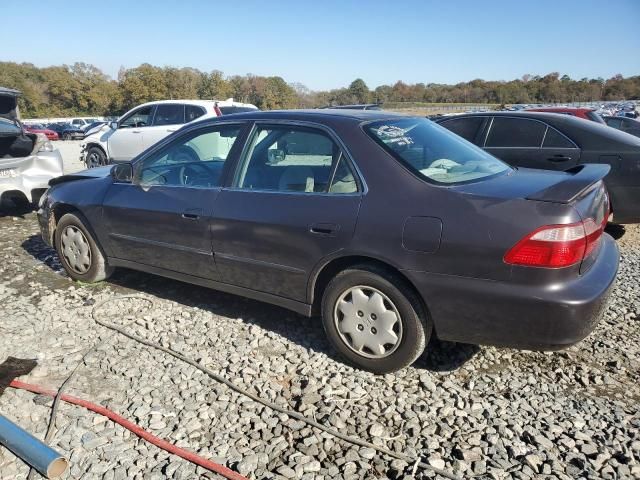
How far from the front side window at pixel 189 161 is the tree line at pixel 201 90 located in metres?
67.0

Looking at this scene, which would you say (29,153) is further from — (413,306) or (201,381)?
(413,306)

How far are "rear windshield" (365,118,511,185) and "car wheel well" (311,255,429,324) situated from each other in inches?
22.7

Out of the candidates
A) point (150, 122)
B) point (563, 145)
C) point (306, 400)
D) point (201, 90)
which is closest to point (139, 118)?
point (150, 122)

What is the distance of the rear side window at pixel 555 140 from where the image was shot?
5.50m

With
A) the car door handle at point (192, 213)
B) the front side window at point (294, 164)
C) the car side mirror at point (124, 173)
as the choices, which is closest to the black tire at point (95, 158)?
the car side mirror at point (124, 173)

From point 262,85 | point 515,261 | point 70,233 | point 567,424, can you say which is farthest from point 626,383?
point 262,85

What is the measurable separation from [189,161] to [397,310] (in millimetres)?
2401

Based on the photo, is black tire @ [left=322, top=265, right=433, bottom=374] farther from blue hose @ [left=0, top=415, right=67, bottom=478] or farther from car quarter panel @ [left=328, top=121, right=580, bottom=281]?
blue hose @ [left=0, top=415, right=67, bottom=478]

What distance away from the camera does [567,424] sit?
95.6 inches

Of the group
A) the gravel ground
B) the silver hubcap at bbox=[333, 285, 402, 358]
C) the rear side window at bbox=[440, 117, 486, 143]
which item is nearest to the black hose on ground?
the gravel ground

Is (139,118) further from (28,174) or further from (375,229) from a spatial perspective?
(375,229)

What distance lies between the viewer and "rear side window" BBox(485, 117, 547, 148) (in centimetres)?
572

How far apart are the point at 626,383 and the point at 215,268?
280 centimetres

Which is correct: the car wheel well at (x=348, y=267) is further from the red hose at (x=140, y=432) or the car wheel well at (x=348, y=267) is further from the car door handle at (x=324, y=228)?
the red hose at (x=140, y=432)
